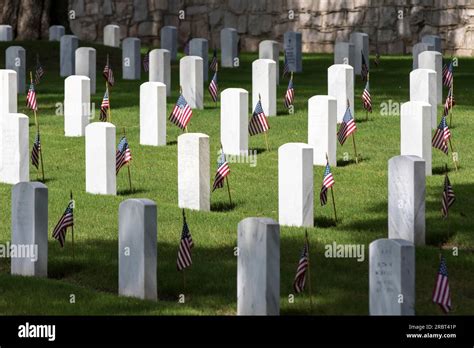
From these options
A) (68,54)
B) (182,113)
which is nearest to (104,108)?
(182,113)

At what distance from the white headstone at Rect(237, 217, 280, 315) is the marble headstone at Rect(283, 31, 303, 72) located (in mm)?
18345

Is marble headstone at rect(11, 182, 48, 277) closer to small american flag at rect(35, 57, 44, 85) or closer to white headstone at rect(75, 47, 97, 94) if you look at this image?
white headstone at rect(75, 47, 97, 94)

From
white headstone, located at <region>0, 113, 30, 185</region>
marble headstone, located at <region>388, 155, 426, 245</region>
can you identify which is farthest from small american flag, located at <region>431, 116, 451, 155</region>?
white headstone, located at <region>0, 113, 30, 185</region>

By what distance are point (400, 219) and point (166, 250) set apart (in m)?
2.36

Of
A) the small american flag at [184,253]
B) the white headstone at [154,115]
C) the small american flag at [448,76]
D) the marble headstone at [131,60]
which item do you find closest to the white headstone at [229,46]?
the marble headstone at [131,60]

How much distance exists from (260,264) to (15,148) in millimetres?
7085

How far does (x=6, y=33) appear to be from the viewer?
114 feet

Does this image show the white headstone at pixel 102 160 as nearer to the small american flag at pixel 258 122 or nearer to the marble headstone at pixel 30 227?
the small american flag at pixel 258 122

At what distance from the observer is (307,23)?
122ft

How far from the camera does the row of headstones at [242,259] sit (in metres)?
12.4

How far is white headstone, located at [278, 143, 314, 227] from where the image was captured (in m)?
17.0

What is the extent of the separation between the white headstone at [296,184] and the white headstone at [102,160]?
270 centimetres

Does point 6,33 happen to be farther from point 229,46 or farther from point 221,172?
point 221,172
